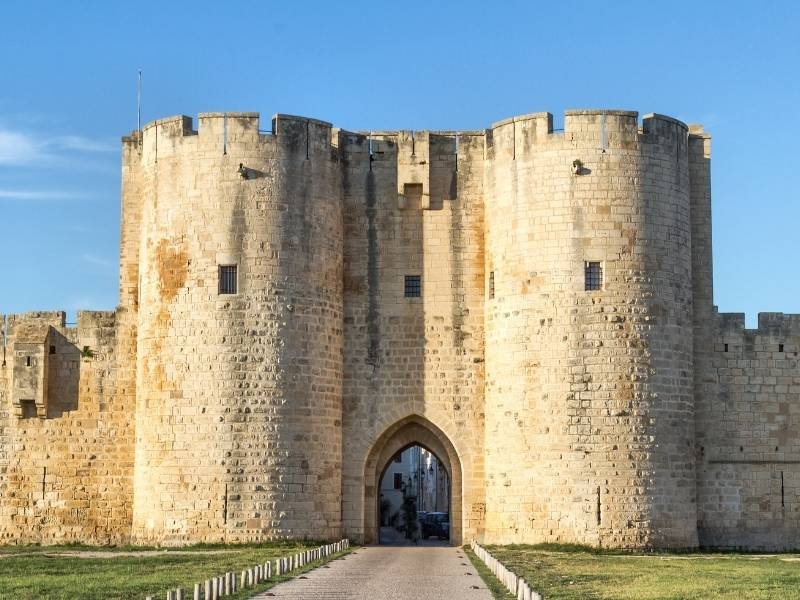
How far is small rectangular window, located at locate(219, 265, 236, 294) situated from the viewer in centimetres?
3084

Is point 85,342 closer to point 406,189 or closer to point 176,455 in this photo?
point 176,455

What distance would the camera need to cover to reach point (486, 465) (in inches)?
1242

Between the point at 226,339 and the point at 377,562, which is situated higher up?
the point at 226,339

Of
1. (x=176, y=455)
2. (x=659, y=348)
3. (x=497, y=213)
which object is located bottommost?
(x=176, y=455)

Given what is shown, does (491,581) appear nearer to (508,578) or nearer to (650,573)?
(508,578)

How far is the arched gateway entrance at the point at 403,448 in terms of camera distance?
32.2 metres

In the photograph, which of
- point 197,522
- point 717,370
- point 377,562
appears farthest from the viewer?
point 717,370

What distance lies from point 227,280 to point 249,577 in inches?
431

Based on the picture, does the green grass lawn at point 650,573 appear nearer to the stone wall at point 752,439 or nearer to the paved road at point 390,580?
the paved road at point 390,580

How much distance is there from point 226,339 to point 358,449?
13.1ft

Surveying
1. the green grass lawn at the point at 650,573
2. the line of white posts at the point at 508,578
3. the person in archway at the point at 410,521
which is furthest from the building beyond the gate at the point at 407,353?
the person in archway at the point at 410,521

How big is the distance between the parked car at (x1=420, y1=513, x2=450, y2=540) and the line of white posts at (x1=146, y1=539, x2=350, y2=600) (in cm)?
1874

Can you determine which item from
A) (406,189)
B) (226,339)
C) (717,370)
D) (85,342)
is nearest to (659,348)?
(717,370)

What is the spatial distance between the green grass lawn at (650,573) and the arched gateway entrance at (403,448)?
245 cm
